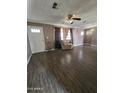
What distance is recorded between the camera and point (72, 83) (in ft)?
7.93

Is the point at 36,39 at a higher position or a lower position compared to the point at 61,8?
lower

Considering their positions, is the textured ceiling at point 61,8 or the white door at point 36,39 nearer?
the textured ceiling at point 61,8

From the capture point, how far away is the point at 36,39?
7.02 metres

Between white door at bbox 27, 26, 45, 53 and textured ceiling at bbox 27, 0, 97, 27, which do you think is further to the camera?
white door at bbox 27, 26, 45, 53

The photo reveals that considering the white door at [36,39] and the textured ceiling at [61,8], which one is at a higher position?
the textured ceiling at [61,8]

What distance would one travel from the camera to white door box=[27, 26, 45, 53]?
6.55 m

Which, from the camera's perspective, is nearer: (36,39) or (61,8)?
(61,8)

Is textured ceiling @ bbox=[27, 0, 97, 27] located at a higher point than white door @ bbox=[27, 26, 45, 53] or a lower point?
higher

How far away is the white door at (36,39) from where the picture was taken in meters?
6.55
